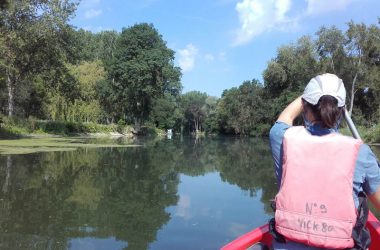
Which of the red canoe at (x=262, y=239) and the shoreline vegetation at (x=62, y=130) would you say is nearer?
the red canoe at (x=262, y=239)

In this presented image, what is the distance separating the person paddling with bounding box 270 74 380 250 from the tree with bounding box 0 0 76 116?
2515cm

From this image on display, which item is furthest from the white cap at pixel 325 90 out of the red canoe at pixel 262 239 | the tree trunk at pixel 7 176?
the tree trunk at pixel 7 176

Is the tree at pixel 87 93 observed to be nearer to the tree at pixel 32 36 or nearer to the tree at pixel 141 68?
the tree at pixel 141 68

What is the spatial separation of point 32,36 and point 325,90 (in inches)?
1107

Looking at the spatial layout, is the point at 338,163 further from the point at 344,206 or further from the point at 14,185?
the point at 14,185

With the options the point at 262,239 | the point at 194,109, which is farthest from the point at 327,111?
the point at 194,109

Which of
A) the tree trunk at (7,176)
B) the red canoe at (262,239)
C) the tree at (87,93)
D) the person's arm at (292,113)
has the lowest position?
the tree trunk at (7,176)

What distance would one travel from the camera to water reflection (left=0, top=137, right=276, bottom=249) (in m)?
6.00

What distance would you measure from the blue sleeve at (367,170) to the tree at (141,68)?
52.3 meters

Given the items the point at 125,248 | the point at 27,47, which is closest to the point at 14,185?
the point at 125,248

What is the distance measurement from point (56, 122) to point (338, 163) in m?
42.7

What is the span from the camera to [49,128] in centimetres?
4172

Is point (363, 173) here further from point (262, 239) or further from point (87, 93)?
point (87, 93)

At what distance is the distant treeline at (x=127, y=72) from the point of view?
96.1ft
